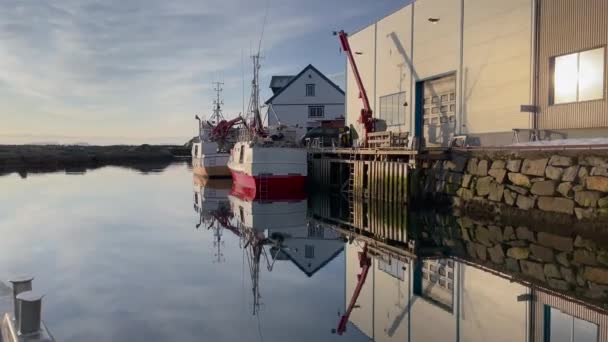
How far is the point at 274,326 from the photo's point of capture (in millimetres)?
7383

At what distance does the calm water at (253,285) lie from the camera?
23.7 ft

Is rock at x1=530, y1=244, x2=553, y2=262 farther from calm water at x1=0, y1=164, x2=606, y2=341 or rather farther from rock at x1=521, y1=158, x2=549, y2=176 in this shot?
rock at x1=521, y1=158, x2=549, y2=176

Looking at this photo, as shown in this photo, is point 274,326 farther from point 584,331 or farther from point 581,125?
point 581,125

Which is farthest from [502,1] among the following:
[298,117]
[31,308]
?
[298,117]

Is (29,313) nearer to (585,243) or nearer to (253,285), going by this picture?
(253,285)

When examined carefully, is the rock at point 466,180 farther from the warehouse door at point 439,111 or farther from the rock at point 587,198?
the rock at point 587,198

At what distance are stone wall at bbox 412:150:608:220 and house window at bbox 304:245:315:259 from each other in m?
6.20

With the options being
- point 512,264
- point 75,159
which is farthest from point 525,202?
point 75,159

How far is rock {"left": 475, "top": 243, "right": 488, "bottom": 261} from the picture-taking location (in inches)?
452

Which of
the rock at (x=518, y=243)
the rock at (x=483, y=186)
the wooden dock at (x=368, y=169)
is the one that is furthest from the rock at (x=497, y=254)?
the wooden dock at (x=368, y=169)

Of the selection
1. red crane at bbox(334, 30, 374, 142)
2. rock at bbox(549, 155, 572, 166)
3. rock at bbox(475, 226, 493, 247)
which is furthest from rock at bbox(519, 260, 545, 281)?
red crane at bbox(334, 30, 374, 142)

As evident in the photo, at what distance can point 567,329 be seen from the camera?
274 inches

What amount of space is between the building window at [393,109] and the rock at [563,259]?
45.3 ft

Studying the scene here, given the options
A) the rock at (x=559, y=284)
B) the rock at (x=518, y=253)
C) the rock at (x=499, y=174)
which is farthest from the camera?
the rock at (x=499, y=174)
